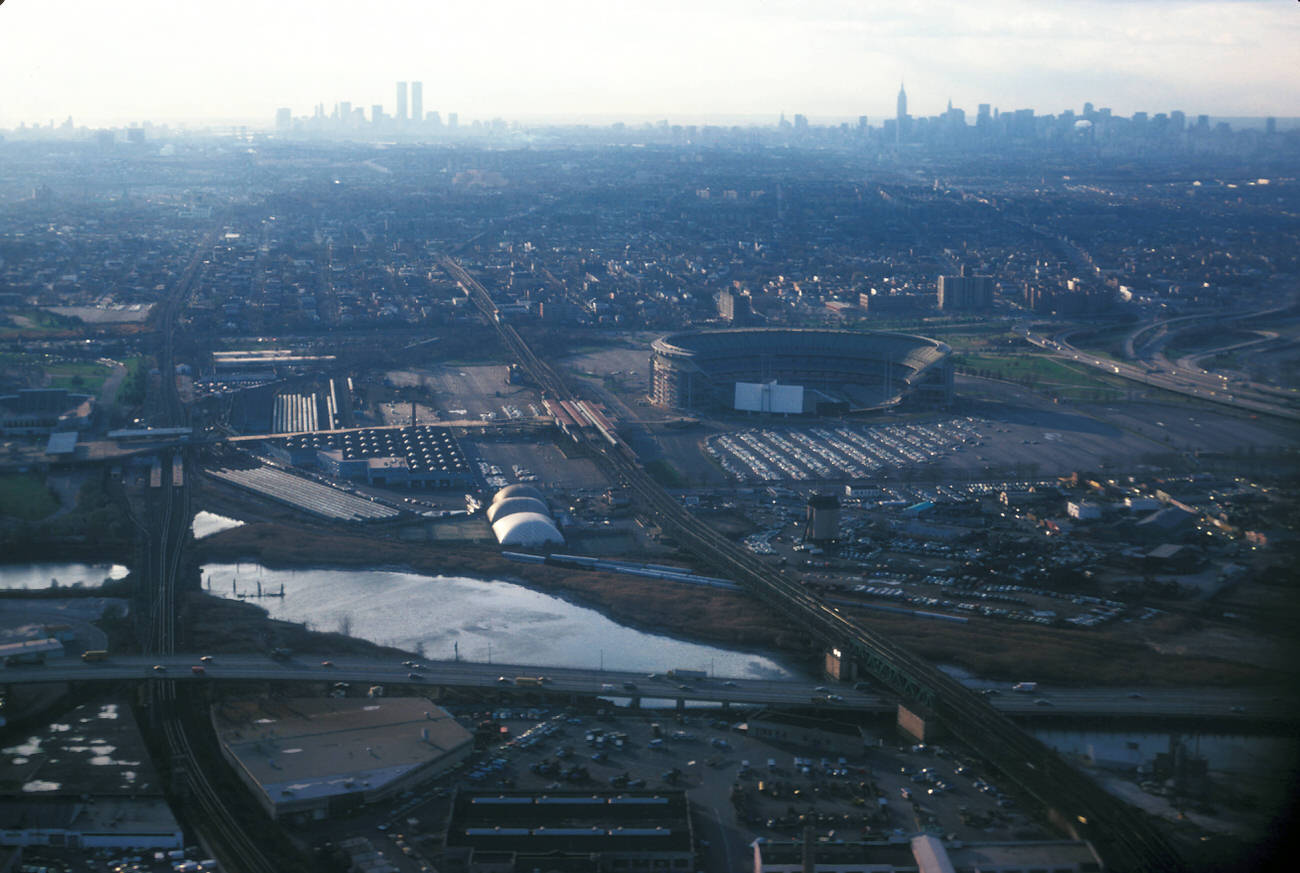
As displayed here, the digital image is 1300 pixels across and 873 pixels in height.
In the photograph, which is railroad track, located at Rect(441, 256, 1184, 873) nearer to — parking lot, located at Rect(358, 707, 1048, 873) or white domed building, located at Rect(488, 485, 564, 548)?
parking lot, located at Rect(358, 707, 1048, 873)

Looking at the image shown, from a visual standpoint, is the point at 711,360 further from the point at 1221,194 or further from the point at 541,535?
the point at 1221,194

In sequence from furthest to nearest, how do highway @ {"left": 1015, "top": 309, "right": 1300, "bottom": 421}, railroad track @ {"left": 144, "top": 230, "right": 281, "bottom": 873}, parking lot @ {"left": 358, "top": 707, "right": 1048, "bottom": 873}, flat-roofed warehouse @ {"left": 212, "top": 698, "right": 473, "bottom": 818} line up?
highway @ {"left": 1015, "top": 309, "right": 1300, "bottom": 421} < flat-roofed warehouse @ {"left": 212, "top": 698, "right": 473, "bottom": 818} < parking lot @ {"left": 358, "top": 707, "right": 1048, "bottom": 873} < railroad track @ {"left": 144, "top": 230, "right": 281, "bottom": 873}

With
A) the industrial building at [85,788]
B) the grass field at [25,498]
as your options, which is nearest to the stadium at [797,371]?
the grass field at [25,498]

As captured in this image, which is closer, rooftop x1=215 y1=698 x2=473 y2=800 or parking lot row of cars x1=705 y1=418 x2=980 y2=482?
rooftop x1=215 y1=698 x2=473 y2=800

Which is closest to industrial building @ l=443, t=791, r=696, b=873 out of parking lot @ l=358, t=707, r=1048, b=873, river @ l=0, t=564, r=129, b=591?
parking lot @ l=358, t=707, r=1048, b=873

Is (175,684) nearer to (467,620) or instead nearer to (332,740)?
(332,740)

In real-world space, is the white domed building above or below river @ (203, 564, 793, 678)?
above

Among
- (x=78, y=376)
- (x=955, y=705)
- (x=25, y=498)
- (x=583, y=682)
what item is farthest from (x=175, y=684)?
(x=78, y=376)
